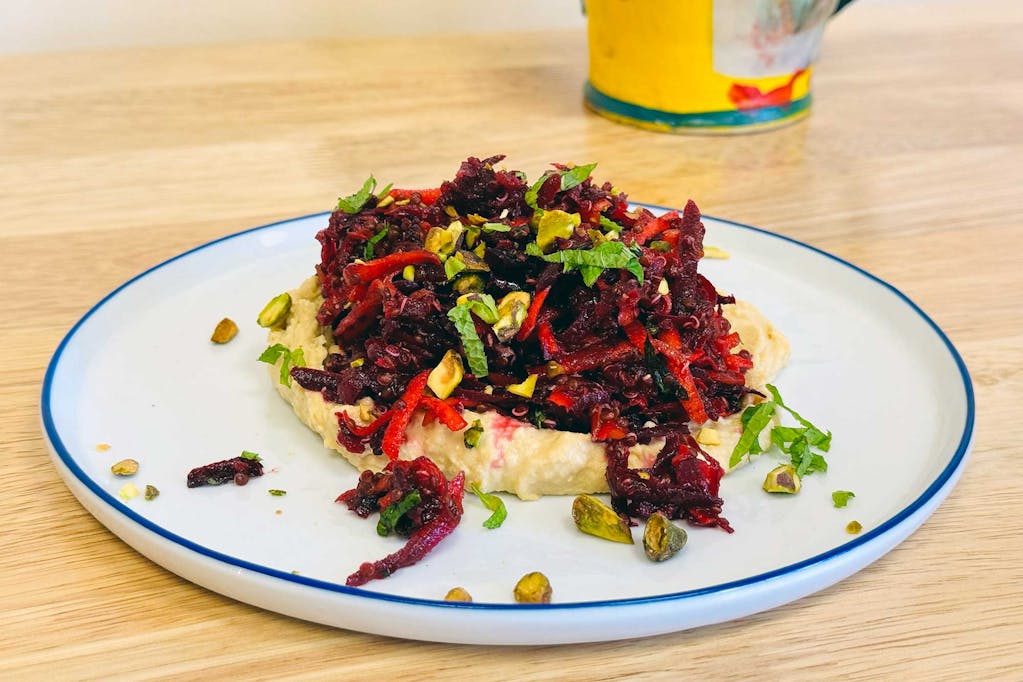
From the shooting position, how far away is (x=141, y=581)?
1794 mm

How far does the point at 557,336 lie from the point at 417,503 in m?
0.46

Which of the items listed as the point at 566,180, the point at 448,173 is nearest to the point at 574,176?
the point at 566,180

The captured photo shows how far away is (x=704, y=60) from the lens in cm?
394

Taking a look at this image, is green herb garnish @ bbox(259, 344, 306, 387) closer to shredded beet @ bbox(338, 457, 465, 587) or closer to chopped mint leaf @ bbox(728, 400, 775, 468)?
shredded beet @ bbox(338, 457, 465, 587)

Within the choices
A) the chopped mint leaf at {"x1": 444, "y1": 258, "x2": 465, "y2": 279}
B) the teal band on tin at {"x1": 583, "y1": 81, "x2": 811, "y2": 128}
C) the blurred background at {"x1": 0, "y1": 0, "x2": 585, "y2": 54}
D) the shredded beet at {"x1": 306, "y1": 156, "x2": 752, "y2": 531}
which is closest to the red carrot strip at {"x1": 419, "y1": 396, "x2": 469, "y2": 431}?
the shredded beet at {"x1": 306, "y1": 156, "x2": 752, "y2": 531}

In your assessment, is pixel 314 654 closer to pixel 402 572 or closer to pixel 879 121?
pixel 402 572

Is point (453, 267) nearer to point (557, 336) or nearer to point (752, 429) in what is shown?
point (557, 336)

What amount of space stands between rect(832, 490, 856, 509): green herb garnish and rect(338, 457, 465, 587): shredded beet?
66cm

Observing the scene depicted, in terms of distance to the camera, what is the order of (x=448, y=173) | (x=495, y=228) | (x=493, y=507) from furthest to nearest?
(x=448, y=173) < (x=495, y=228) < (x=493, y=507)

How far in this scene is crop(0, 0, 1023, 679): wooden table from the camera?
5.42 feet

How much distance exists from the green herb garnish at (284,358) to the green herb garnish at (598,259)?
0.58m

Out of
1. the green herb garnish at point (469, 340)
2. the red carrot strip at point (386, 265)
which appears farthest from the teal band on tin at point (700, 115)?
the green herb garnish at point (469, 340)

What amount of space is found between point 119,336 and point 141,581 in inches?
35.0

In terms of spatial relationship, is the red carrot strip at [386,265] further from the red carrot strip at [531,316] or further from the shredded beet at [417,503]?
the shredded beet at [417,503]
